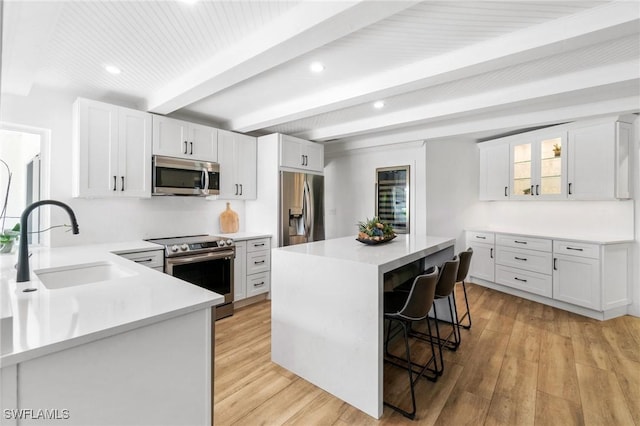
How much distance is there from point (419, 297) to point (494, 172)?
12.2ft

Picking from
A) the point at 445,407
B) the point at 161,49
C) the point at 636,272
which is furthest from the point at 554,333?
the point at 161,49

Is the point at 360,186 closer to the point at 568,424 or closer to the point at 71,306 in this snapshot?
the point at 568,424

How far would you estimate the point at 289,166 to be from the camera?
4164mm

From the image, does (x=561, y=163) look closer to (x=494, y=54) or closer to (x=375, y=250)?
(x=494, y=54)

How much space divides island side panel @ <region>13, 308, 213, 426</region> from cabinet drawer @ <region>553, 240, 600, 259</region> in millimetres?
4221

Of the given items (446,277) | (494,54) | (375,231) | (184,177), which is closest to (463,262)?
(446,277)

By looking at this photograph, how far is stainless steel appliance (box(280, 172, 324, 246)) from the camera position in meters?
4.06

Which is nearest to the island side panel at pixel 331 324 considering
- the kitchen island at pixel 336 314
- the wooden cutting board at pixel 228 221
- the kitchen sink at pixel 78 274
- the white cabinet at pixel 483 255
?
the kitchen island at pixel 336 314

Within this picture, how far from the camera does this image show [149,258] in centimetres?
292

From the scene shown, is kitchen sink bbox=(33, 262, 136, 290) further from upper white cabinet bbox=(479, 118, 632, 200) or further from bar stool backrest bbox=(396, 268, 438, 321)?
upper white cabinet bbox=(479, 118, 632, 200)

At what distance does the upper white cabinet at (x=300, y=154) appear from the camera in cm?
410

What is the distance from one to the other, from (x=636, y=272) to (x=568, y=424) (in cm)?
287

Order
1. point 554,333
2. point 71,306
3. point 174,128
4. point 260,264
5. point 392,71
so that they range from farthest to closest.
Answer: point 260,264
point 174,128
point 554,333
point 392,71
point 71,306

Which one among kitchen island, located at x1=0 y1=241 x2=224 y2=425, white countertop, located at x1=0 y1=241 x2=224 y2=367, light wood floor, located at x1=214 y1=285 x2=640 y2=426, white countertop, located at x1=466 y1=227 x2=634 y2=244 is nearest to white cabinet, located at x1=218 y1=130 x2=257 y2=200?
light wood floor, located at x1=214 y1=285 x2=640 y2=426
